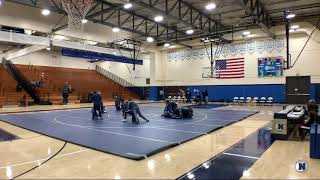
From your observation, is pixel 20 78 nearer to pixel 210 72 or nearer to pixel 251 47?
pixel 210 72

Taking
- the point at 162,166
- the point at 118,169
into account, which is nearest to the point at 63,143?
the point at 118,169

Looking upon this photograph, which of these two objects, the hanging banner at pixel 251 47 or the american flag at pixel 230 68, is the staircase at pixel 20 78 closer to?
the american flag at pixel 230 68

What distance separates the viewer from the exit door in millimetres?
21156

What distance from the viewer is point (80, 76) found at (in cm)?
3111

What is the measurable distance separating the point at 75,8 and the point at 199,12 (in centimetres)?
967

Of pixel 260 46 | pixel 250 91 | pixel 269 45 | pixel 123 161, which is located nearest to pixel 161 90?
pixel 250 91

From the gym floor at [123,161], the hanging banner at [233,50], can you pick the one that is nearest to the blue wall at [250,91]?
the hanging banner at [233,50]

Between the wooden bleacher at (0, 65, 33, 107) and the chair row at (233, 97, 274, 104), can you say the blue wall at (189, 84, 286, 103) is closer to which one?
the chair row at (233, 97, 274, 104)

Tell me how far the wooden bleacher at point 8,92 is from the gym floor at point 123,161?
1643 cm

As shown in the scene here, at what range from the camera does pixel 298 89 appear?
2158 centimetres

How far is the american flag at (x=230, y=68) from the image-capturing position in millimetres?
24500

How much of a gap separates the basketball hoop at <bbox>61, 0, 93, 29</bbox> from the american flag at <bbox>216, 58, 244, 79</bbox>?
16.2 meters

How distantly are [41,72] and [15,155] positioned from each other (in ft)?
79.0

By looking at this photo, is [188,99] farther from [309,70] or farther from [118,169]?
[118,169]
